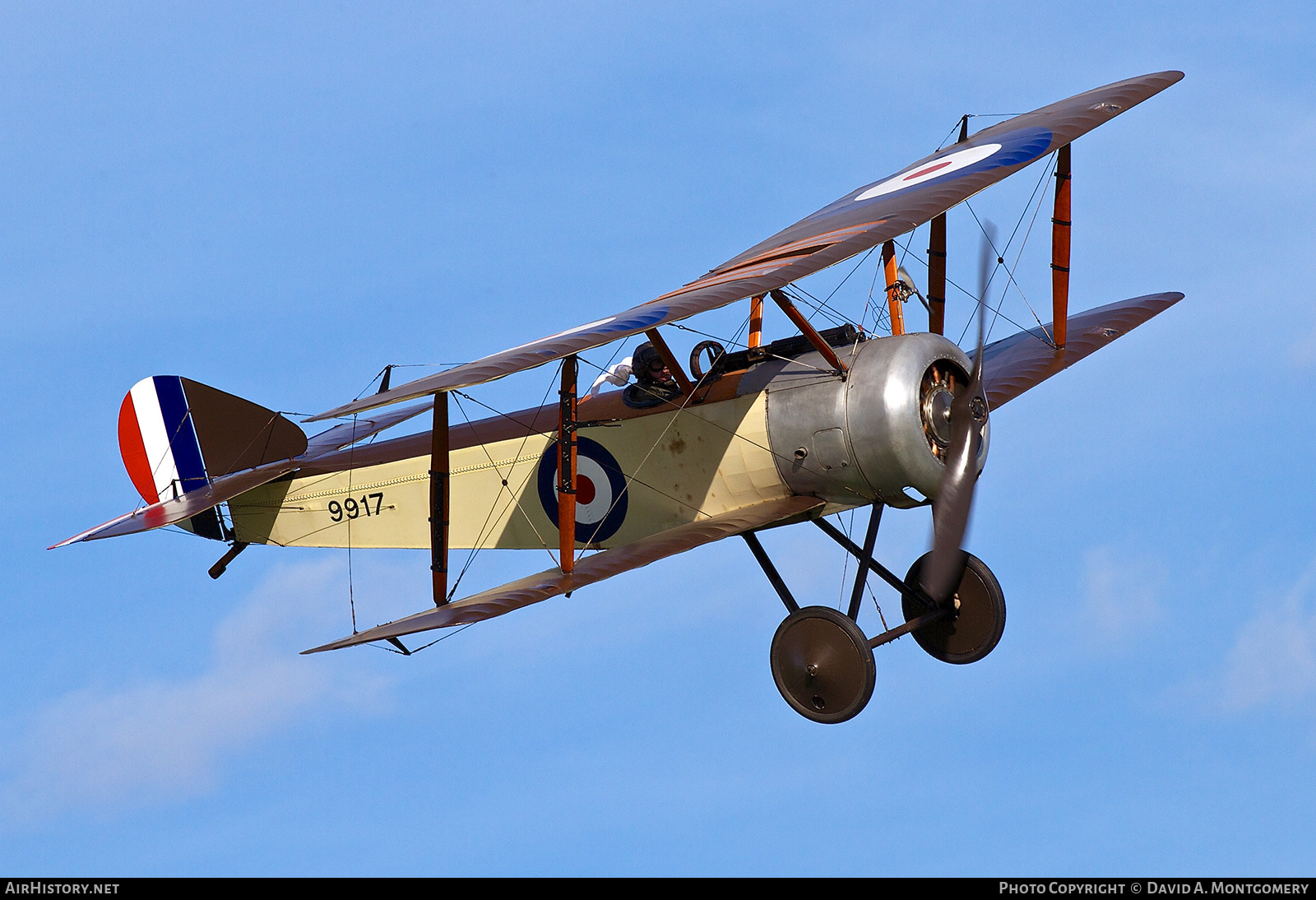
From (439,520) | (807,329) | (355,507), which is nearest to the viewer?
(807,329)

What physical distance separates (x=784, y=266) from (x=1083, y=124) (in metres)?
3.38

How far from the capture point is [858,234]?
39.1ft

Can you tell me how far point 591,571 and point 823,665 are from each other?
5.50 feet

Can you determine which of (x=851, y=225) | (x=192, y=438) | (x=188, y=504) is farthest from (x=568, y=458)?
(x=192, y=438)

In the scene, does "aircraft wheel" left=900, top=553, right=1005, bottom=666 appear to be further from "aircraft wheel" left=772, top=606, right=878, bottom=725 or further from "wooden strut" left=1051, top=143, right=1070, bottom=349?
"wooden strut" left=1051, top=143, right=1070, bottom=349

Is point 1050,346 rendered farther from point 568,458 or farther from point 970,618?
point 568,458

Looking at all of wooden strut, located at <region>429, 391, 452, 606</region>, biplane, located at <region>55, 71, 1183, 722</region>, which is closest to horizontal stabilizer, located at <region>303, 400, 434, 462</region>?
biplane, located at <region>55, 71, 1183, 722</region>

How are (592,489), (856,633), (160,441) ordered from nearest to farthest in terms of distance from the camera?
(856,633) → (592,489) → (160,441)

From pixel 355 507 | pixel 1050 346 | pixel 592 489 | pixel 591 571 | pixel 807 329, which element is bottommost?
pixel 591 571

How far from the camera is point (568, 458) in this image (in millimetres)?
10875

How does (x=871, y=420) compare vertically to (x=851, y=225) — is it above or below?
below

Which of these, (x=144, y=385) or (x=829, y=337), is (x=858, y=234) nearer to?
(x=829, y=337)

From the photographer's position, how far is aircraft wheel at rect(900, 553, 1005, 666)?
12375 mm

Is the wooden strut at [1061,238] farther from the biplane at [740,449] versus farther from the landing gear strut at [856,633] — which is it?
the landing gear strut at [856,633]
